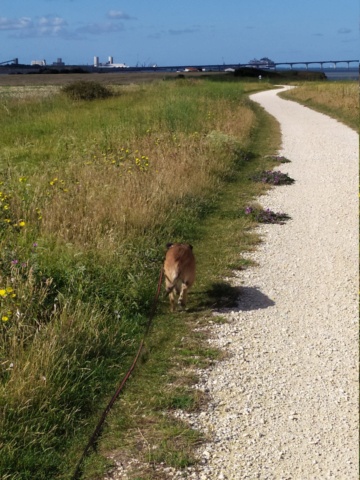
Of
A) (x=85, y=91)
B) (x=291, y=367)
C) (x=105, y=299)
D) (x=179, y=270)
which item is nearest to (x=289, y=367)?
(x=291, y=367)

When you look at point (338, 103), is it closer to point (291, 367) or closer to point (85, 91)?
point (85, 91)

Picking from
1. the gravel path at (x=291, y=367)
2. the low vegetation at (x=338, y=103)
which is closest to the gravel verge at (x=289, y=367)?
the gravel path at (x=291, y=367)

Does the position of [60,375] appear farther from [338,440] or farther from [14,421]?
[338,440]

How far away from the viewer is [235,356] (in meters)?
4.41

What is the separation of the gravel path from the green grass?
0.23 meters

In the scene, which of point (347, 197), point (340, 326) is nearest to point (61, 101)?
point (347, 197)

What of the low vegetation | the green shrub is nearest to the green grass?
the low vegetation

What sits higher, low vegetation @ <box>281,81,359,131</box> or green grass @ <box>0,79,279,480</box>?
low vegetation @ <box>281,81,359,131</box>

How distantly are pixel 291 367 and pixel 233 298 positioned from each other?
143 cm

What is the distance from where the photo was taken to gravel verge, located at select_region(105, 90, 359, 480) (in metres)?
3.22

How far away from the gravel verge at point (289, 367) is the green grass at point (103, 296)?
22 cm

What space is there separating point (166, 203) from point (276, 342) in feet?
12.4

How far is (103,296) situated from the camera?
5.11m

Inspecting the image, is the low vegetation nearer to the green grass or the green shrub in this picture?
the green shrub
